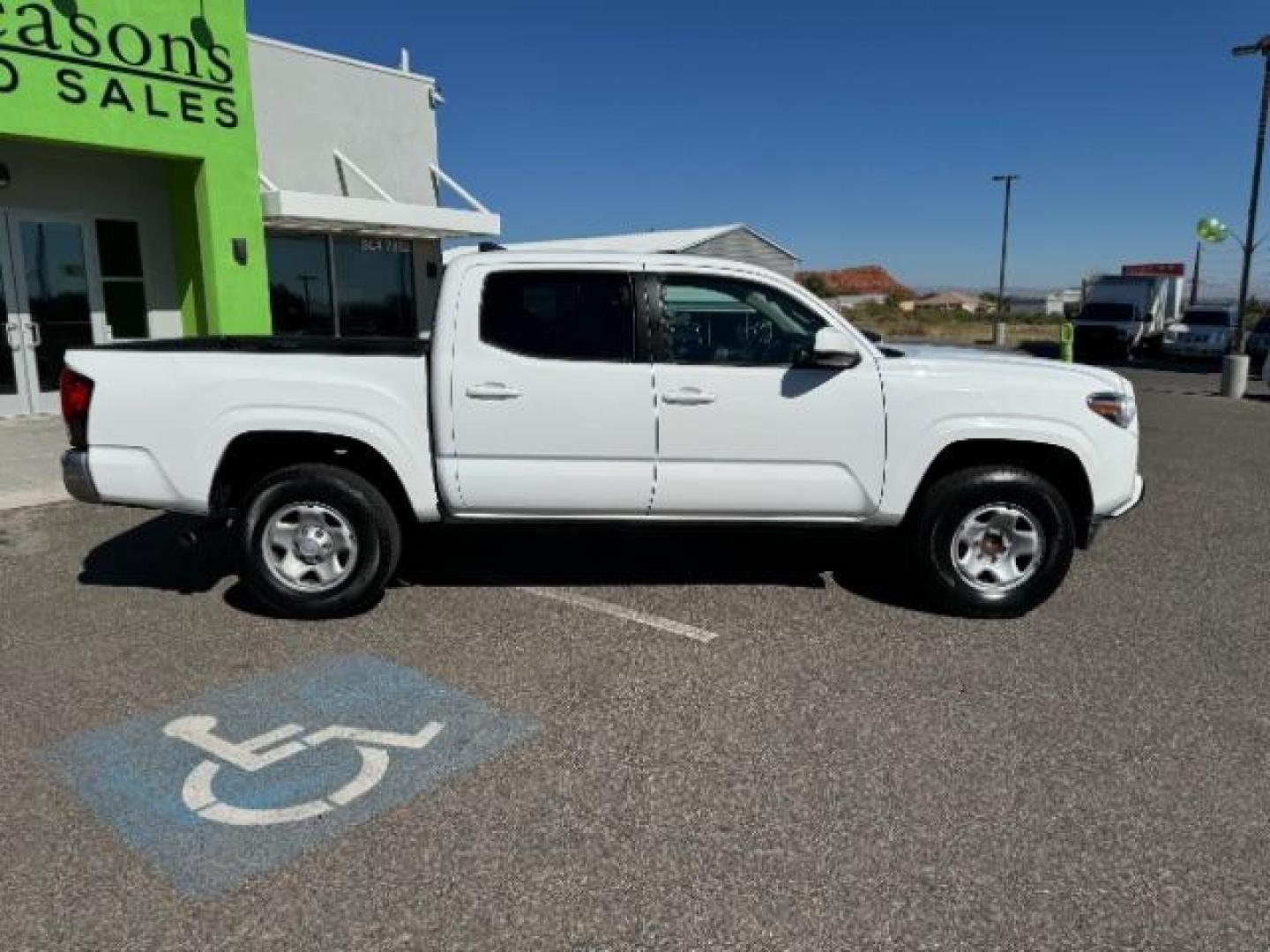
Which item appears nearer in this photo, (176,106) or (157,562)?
(157,562)

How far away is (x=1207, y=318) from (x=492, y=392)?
95.9 ft

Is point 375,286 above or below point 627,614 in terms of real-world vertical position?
above

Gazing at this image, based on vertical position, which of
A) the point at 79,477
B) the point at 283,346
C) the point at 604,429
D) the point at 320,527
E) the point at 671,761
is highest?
the point at 283,346

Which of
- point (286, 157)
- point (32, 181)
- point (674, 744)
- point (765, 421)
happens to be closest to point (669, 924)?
point (674, 744)

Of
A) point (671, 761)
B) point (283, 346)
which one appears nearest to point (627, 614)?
point (671, 761)

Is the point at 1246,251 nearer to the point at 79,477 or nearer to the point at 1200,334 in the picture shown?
the point at 1200,334

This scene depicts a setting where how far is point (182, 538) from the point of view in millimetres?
4637

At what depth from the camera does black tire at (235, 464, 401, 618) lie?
4.69 m

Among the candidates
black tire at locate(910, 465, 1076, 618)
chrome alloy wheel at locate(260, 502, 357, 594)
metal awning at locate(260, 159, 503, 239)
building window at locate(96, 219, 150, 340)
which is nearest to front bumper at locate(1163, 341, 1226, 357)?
metal awning at locate(260, 159, 503, 239)

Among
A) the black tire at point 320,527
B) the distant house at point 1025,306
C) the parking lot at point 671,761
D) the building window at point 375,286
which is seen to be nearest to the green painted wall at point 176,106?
the building window at point 375,286

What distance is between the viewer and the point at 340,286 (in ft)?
50.7

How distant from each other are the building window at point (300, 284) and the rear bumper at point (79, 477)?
33.2 ft

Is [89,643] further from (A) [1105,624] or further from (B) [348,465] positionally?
(A) [1105,624]

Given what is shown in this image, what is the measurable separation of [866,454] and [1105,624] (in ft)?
5.18
